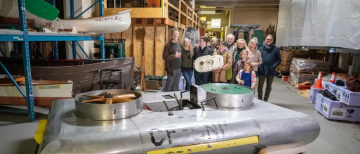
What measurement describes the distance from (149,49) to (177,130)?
6.07 meters

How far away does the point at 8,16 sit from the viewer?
5988 millimetres

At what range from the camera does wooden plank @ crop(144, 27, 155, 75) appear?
7789 mm

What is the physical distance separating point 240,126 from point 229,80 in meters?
2.86

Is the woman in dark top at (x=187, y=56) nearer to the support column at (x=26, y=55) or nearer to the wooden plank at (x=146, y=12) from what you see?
the wooden plank at (x=146, y=12)

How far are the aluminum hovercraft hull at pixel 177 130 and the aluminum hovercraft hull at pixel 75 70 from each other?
2823mm

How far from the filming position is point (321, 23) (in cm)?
601

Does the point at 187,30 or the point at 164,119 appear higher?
the point at 187,30

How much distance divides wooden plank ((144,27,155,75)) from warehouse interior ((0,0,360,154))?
0.12 ft

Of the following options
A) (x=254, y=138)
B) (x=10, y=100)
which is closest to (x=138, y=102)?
(x=254, y=138)

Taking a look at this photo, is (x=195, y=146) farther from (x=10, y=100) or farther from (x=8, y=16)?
(x=8, y=16)

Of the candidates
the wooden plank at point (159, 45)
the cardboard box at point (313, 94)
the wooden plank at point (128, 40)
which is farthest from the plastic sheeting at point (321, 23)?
the wooden plank at point (128, 40)

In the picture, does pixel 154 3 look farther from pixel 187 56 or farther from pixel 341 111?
pixel 341 111

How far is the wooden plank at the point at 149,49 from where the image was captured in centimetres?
779

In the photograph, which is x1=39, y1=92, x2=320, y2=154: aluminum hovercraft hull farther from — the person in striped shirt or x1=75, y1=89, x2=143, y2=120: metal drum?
the person in striped shirt
